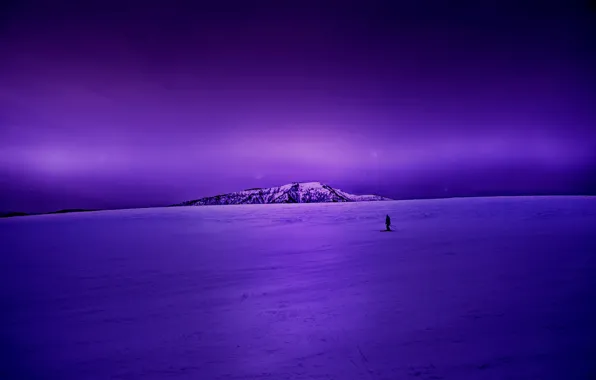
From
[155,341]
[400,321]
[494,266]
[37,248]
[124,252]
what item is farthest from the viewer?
[37,248]

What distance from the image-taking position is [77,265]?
12.0m

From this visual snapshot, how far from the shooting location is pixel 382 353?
4.55 metres

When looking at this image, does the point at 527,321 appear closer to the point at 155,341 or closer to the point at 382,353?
the point at 382,353

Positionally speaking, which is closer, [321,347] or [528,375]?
[528,375]

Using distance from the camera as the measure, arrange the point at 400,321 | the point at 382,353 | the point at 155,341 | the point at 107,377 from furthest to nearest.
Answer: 1. the point at 400,321
2. the point at 155,341
3. the point at 382,353
4. the point at 107,377

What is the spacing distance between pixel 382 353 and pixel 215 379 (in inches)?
91.7

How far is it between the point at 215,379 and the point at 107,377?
1.49 meters

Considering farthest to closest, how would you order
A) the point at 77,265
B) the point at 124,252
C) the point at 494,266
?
1. the point at 124,252
2. the point at 77,265
3. the point at 494,266

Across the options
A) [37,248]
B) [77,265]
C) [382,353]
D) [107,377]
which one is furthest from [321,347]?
[37,248]

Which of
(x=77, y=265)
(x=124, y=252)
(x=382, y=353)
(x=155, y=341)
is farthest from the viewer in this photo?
(x=124, y=252)

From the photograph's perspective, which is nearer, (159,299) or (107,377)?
(107,377)

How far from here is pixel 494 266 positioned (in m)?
9.60

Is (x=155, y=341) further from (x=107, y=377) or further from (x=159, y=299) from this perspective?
(x=159, y=299)

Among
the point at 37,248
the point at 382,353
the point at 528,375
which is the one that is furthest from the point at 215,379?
the point at 37,248
